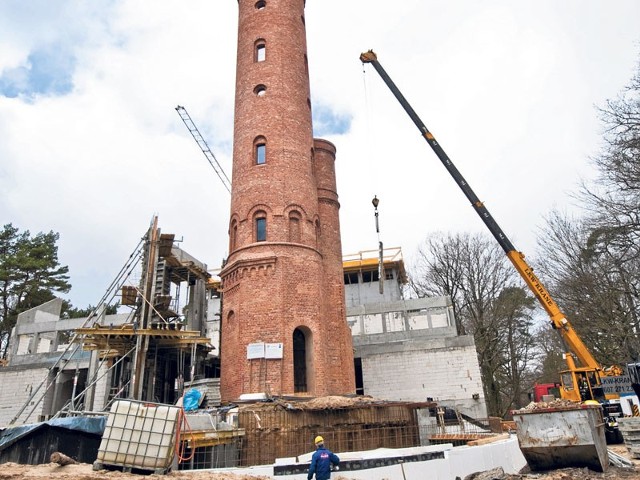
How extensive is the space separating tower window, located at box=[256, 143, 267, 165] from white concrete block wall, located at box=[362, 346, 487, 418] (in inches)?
428

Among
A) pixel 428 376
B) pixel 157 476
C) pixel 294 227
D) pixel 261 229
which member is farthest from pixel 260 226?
pixel 157 476

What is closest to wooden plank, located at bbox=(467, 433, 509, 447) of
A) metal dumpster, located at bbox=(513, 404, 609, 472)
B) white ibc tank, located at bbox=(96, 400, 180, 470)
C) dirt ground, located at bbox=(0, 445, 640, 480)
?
metal dumpster, located at bbox=(513, 404, 609, 472)

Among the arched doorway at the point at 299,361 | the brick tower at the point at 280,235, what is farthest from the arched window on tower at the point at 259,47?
the arched doorway at the point at 299,361

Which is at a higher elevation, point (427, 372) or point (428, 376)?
point (427, 372)

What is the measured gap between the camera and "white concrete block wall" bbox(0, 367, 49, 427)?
1012 inches

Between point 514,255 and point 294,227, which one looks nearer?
point 294,227

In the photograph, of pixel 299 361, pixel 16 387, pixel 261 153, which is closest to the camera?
pixel 299 361

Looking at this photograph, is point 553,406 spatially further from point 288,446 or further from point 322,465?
point 288,446

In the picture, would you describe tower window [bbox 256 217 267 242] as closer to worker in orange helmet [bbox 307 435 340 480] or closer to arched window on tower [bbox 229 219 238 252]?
arched window on tower [bbox 229 219 238 252]

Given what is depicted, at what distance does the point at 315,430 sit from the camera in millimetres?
14328

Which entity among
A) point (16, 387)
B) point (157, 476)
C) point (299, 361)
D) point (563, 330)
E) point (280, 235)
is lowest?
point (157, 476)

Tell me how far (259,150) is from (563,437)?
571 inches

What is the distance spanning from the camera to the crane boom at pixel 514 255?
58.7 feet

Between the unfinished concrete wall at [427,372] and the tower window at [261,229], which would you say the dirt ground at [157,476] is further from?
the unfinished concrete wall at [427,372]
